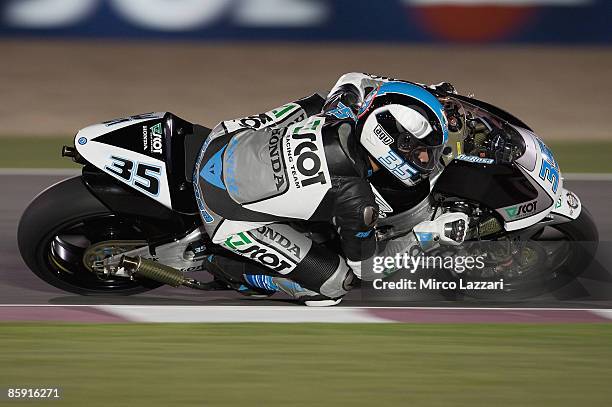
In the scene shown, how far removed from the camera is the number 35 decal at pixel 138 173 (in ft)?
22.2

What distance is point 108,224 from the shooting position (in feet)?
23.0

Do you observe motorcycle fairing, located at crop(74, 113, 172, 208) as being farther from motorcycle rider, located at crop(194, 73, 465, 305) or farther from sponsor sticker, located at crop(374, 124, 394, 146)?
sponsor sticker, located at crop(374, 124, 394, 146)

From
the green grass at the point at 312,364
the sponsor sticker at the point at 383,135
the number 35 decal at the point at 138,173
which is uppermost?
the sponsor sticker at the point at 383,135

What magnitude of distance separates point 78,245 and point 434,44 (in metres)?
7.85

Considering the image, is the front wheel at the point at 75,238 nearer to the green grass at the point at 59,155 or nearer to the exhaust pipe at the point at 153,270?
the exhaust pipe at the point at 153,270

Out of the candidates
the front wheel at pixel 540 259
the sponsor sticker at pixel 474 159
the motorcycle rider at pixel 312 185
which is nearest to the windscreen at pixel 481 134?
the sponsor sticker at pixel 474 159

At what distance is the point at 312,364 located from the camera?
19.9ft

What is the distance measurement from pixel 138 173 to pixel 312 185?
1.05m

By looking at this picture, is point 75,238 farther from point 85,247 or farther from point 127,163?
point 127,163

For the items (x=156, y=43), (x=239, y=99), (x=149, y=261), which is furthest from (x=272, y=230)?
(x=156, y=43)

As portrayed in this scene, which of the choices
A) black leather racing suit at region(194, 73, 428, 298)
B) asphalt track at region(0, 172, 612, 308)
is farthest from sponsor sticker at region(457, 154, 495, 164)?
asphalt track at region(0, 172, 612, 308)

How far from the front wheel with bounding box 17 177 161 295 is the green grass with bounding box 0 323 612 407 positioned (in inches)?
20.0

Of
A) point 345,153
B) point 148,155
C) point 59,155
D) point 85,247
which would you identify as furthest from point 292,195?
point 59,155

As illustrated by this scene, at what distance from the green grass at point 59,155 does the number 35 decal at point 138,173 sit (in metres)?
3.95
